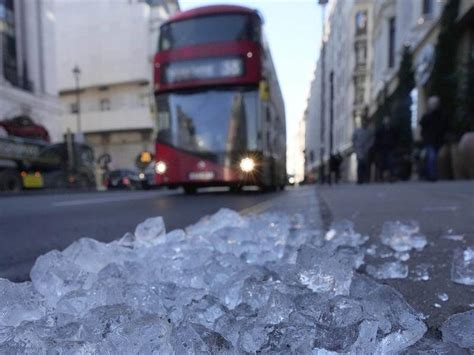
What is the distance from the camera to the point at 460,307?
33.5 inches

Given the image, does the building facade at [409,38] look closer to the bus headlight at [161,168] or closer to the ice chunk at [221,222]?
the bus headlight at [161,168]

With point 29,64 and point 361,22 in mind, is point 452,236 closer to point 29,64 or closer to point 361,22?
point 29,64

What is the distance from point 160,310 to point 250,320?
7.8 inches

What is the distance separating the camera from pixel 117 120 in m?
35.0

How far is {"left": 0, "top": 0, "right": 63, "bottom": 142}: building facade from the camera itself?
20.1 meters

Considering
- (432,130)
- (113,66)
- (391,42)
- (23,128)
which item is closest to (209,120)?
(432,130)

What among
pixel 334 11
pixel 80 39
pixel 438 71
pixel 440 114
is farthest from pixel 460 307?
pixel 334 11

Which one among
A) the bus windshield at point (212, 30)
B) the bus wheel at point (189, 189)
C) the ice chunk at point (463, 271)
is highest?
the bus windshield at point (212, 30)

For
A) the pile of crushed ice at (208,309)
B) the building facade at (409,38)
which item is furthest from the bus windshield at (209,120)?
the building facade at (409,38)

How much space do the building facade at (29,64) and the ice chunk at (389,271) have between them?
21860 mm

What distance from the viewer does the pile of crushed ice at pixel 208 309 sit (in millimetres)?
623

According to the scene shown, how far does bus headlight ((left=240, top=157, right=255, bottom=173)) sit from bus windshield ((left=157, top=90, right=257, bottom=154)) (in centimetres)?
24

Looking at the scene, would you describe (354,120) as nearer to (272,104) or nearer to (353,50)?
(353,50)

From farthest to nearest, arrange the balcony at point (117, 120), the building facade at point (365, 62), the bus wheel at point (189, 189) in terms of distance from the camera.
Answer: the balcony at point (117, 120) < the building facade at point (365, 62) < the bus wheel at point (189, 189)
